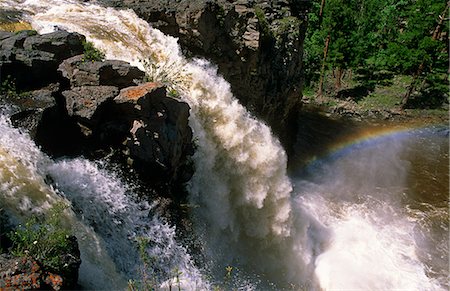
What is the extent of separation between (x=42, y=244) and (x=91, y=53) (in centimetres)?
559

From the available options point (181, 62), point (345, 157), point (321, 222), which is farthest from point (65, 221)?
point (345, 157)

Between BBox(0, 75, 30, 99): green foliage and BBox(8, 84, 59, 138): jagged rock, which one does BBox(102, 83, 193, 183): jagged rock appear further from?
BBox(0, 75, 30, 99): green foliage

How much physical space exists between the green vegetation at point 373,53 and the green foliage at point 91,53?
24378 millimetres

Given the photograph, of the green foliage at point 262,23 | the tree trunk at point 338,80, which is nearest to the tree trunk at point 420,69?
the tree trunk at point 338,80

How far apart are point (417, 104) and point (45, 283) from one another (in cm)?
3259

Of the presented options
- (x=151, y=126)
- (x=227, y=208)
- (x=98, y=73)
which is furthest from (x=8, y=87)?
(x=227, y=208)

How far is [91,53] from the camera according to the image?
9492 millimetres

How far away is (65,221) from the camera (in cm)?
626

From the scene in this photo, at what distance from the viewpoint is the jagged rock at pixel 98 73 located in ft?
28.1

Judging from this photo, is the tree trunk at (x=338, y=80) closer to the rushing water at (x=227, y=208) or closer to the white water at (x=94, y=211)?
the rushing water at (x=227, y=208)

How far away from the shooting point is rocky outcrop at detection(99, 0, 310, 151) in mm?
13383

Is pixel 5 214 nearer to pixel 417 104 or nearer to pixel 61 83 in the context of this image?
pixel 61 83

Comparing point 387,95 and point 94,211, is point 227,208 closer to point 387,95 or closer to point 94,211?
point 94,211

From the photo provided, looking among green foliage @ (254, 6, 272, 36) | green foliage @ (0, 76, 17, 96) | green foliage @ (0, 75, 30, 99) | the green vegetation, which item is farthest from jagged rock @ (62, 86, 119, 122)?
the green vegetation
